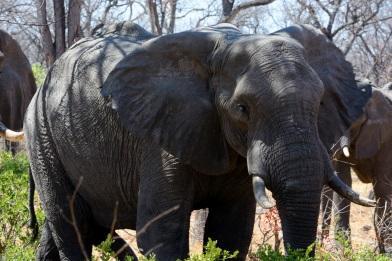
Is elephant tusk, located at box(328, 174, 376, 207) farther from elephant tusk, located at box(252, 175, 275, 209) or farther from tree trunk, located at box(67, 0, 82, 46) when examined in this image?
tree trunk, located at box(67, 0, 82, 46)

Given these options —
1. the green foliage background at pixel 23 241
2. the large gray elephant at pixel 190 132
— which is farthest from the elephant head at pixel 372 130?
the large gray elephant at pixel 190 132

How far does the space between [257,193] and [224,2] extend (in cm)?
571

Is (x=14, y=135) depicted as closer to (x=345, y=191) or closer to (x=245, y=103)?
(x=245, y=103)

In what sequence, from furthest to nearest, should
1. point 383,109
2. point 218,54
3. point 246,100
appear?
point 383,109 → point 218,54 → point 246,100

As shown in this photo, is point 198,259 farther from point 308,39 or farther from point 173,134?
point 308,39

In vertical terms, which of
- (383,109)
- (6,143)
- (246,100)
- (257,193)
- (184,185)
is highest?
(246,100)

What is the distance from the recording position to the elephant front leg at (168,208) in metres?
3.50

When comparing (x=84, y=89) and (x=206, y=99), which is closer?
Result: (x=206, y=99)

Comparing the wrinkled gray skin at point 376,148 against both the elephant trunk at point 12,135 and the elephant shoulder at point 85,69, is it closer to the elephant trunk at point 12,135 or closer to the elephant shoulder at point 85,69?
the elephant trunk at point 12,135

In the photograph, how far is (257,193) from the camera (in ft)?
9.89

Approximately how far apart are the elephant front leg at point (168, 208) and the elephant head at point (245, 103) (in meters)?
0.10

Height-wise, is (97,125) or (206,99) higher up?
(206,99)

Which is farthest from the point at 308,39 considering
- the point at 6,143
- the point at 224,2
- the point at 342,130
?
the point at 6,143

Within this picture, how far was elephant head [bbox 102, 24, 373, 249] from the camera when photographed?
3012 mm
